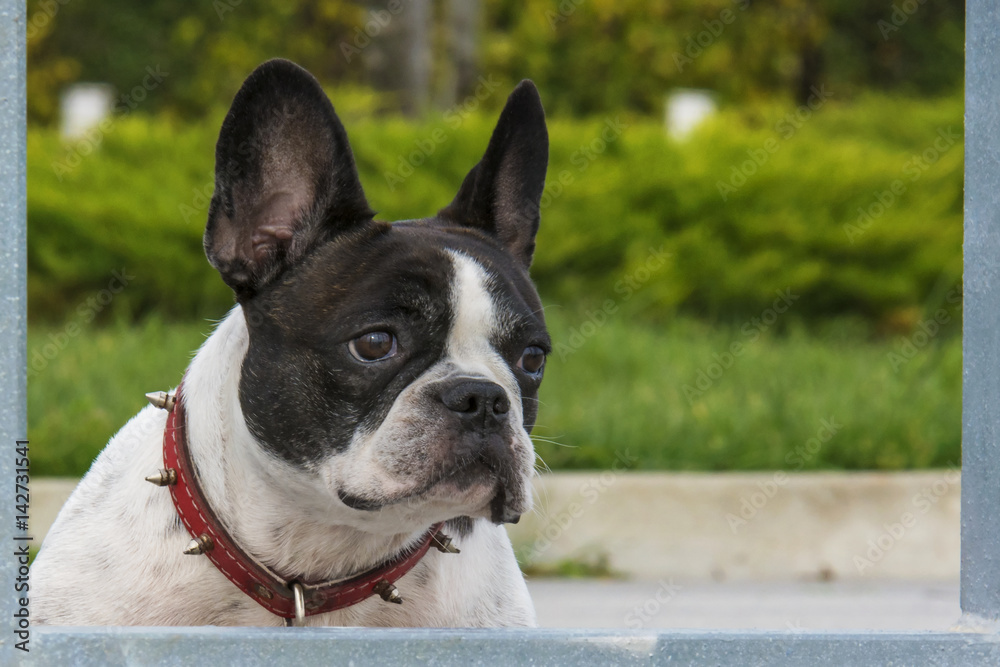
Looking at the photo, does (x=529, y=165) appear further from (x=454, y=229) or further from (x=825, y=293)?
(x=825, y=293)

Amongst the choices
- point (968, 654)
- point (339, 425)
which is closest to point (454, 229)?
point (339, 425)

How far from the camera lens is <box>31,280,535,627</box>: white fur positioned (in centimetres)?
264

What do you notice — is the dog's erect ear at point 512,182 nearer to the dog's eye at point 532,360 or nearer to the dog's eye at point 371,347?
the dog's eye at point 532,360

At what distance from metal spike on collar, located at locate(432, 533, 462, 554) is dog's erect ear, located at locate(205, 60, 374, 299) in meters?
0.73

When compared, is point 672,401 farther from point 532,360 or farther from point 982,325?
point 982,325

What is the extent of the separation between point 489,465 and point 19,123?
1.18 meters

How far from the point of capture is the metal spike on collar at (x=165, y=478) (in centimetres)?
267

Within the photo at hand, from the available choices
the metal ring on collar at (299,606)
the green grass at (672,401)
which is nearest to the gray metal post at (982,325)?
the metal ring on collar at (299,606)

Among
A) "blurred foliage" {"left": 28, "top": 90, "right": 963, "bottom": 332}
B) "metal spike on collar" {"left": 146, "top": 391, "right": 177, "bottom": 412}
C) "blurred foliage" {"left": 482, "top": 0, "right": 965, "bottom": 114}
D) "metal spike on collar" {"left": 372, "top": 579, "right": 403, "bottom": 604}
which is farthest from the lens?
→ "blurred foliage" {"left": 482, "top": 0, "right": 965, "bottom": 114}

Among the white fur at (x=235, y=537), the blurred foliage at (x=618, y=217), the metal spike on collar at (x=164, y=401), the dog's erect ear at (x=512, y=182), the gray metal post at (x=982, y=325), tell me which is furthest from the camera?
the blurred foliage at (x=618, y=217)

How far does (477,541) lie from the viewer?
2.99 meters

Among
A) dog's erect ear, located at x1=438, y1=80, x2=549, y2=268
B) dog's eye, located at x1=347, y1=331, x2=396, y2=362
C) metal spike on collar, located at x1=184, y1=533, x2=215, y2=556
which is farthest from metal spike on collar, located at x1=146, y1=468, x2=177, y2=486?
dog's erect ear, located at x1=438, y1=80, x2=549, y2=268

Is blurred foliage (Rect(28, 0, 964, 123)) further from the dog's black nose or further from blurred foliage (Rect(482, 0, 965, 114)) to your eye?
the dog's black nose

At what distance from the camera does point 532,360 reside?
3008 millimetres
